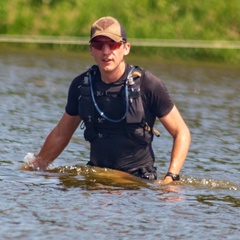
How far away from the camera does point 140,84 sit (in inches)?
329

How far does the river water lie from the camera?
700 cm

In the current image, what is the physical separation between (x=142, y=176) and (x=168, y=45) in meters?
11.2

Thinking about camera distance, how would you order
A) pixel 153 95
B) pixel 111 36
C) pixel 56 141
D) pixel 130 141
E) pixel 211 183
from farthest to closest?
1. pixel 211 183
2. pixel 56 141
3. pixel 130 141
4. pixel 153 95
5. pixel 111 36

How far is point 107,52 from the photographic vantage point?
8273 mm

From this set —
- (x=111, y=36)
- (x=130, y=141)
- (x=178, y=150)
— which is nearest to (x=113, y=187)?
(x=130, y=141)

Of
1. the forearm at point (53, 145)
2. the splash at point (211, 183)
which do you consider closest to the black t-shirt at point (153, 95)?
the forearm at point (53, 145)

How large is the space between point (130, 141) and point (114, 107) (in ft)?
1.00

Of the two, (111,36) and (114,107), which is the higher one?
(111,36)

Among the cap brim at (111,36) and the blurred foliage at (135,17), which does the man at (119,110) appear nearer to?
the cap brim at (111,36)

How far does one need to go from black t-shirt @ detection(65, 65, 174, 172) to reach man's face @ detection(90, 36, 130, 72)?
17 cm

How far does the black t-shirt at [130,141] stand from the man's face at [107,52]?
0.55ft

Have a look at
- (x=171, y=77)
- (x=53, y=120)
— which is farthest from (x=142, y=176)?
(x=171, y=77)

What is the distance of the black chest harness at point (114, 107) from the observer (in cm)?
838

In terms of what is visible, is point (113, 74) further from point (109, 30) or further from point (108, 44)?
point (109, 30)
